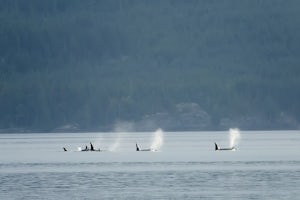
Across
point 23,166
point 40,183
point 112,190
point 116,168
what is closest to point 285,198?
point 112,190

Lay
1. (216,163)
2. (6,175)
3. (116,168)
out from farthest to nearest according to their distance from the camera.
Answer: (216,163), (116,168), (6,175)

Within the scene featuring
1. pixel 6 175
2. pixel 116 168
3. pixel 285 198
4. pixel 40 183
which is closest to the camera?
pixel 285 198

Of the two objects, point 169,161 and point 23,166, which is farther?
point 169,161

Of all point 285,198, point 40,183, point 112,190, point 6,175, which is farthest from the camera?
point 6,175

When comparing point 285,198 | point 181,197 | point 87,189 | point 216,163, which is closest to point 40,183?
point 87,189

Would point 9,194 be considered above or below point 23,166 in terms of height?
below

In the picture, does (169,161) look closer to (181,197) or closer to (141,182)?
(141,182)

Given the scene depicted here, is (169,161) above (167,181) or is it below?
above

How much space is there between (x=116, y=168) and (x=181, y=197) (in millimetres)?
42980

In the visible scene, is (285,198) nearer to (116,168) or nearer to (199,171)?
(199,171)

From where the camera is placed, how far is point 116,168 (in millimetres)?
142500

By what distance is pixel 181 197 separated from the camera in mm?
100000

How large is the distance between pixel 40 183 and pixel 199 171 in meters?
23.3

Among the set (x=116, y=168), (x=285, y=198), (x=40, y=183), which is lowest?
(x=285, y=198)
